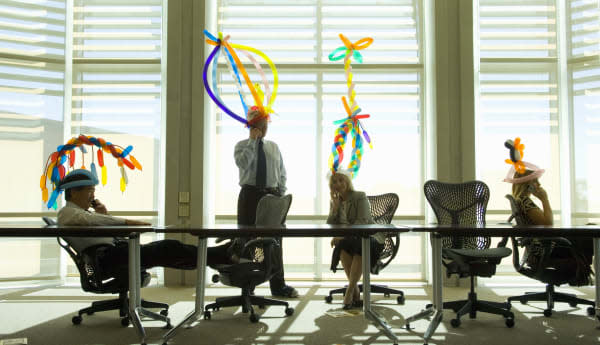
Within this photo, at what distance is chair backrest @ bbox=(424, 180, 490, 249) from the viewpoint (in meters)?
4.26

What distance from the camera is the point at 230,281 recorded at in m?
3.60

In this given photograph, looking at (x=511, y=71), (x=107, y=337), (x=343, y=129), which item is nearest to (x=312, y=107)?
(x=343, y=129)

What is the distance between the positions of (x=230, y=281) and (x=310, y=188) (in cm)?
256

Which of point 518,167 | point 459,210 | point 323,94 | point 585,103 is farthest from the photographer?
point 323,94

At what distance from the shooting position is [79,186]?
3.61 m

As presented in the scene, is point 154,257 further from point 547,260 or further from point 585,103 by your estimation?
point 585,103

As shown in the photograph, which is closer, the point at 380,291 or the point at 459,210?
the point at 459,210

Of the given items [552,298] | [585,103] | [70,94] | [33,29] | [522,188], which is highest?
[33,29]

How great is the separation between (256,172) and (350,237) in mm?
1115

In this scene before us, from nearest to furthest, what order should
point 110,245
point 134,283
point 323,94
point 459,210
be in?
point 134,283, point 110,245, point 459,210, point 323,94

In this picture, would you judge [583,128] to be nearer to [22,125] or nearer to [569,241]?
[569,241]

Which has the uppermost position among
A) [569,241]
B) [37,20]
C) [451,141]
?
[37,20]

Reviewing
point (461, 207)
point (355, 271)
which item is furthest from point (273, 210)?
point (461, 207)

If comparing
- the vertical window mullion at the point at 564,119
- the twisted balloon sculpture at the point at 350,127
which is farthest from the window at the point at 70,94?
the vertical window mullion at the point at 564,119
